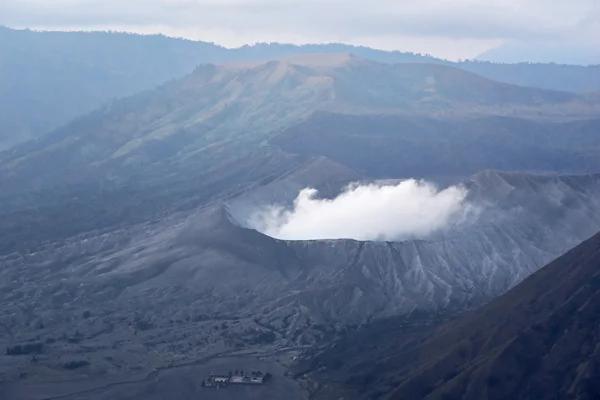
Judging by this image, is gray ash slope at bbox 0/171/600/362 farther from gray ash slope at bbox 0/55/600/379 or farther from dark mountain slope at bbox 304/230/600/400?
dark mountain slope at bbox 304/230/600/400

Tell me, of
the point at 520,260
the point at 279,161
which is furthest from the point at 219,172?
the point at 520,260

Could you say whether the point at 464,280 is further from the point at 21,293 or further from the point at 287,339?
the point at 21,293

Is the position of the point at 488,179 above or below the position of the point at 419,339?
above

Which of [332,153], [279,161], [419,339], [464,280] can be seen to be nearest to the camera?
[419,339]

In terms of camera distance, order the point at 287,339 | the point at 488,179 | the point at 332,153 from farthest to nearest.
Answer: the point at 332,153 → the point at 488,179 → the point at 287,339

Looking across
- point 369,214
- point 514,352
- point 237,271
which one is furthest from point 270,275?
point 514,352

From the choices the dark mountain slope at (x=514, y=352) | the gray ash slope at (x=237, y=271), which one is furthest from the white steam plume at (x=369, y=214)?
the dark mountain slope at (x=514, y=352)
